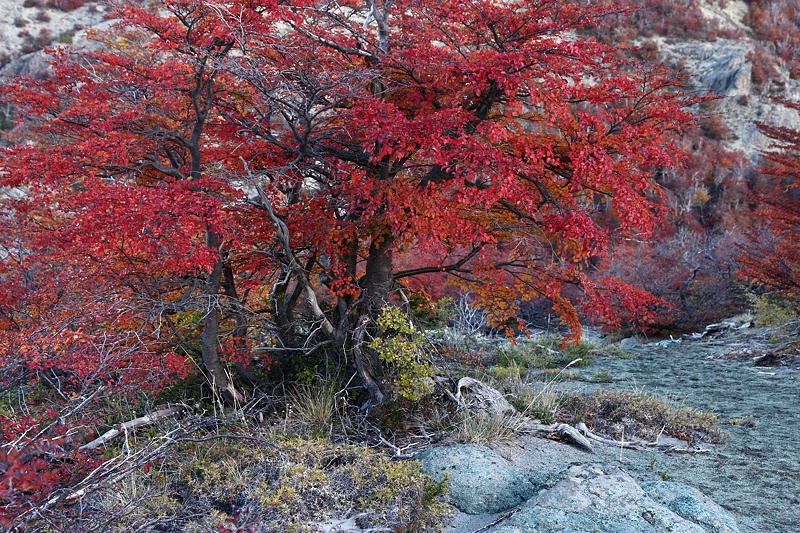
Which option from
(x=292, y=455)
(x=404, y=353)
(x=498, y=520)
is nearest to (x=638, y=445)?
(x=404, y=353)

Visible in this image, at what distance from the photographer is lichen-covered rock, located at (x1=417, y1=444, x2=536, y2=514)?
13.8 ft

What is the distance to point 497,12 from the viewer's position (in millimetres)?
5605

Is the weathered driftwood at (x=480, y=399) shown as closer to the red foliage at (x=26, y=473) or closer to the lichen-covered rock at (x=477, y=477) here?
the lichen-covered rock at (x=477, y=477)

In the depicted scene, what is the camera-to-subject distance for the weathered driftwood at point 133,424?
4999 mm

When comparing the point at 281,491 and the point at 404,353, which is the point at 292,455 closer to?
the point at 281,491

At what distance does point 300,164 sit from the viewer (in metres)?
6.27

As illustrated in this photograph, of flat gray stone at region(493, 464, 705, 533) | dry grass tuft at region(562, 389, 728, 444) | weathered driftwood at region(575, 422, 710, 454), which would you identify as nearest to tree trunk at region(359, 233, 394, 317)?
dry grass tuft at region(562, 389, 728, 444)

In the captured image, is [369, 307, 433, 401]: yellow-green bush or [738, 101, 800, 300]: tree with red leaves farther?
[738, 101, 800, 300]: tree with red leaves

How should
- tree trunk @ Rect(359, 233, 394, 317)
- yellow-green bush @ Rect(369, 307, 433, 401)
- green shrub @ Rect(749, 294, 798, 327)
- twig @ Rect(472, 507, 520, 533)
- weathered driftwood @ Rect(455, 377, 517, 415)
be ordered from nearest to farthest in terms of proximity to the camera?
twig @ Rect(472, 507, 520, 533), yellow-green bush @ Rect(369, 307, 433, 401), weathered driftwood @ Rect(455, 377, 517, 415), tree trunk @ Rect(359, 233, 394, 317), green shrub @ Rect(749, 294, 798, 327)

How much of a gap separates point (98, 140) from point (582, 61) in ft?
14.4

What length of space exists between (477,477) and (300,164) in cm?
363

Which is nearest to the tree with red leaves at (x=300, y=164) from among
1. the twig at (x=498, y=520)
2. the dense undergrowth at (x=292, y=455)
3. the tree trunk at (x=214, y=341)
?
the tree trunk at (x=214, y=341)

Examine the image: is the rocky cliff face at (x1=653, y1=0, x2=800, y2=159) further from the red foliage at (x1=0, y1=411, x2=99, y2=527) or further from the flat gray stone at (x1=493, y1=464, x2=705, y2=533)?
the red foliage at (x1=0, y1=411, x2=99, y2=527)

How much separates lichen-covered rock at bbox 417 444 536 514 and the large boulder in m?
0.44
